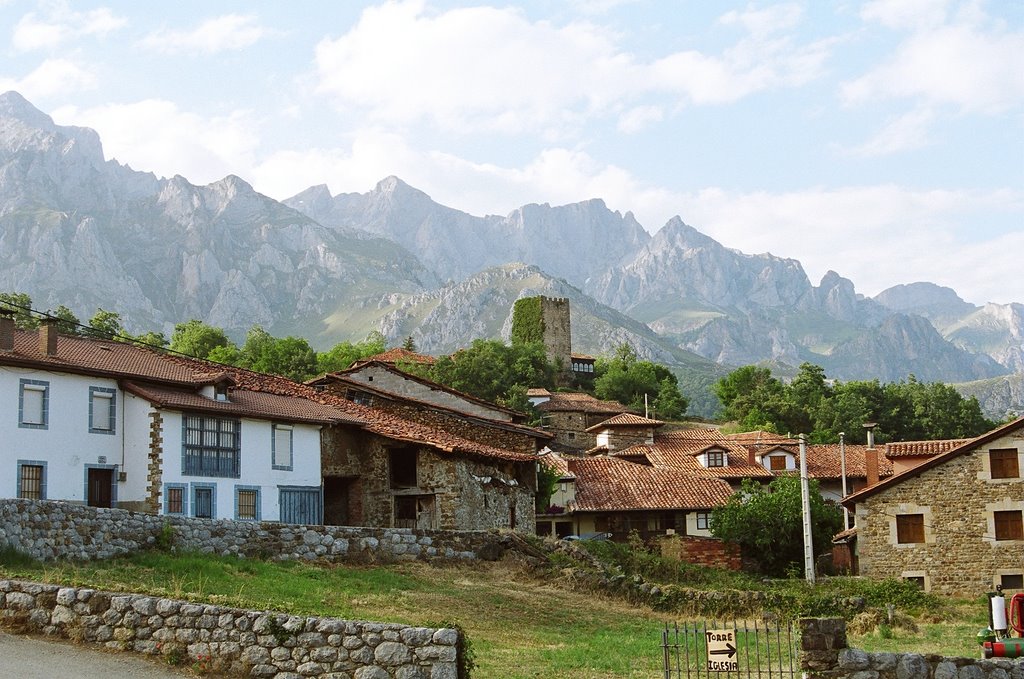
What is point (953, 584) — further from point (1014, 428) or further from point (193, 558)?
point (193, 558)

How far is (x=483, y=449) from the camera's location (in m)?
43.3

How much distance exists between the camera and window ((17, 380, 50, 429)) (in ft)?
107

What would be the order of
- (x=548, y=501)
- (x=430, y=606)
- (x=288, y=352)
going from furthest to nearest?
(x=288, y=352) → (x=548, y=501) → (x=430, y=606)

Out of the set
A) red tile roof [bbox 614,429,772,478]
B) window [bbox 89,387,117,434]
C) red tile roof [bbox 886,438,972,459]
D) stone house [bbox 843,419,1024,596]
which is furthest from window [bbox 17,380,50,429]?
red tile roof [bbox 614,429,772,478]

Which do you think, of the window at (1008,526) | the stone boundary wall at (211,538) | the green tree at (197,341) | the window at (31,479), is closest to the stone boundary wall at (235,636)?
the stone boundary wall at (211,538)

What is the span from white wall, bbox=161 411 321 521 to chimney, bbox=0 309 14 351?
4876mm

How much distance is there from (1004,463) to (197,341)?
3252 inches

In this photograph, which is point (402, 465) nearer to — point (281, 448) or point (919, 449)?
point (281, 448)

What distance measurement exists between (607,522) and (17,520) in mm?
36286

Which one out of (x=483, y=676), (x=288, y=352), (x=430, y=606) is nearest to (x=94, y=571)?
(x=430, y=606)

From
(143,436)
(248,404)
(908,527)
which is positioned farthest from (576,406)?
(143,436)

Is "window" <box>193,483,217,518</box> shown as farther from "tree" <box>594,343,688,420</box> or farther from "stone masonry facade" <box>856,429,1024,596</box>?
"tree" <box>594,343,688,420</box>

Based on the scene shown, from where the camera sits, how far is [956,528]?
42844 mm

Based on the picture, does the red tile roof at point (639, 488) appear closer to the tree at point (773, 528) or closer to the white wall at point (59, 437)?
the tree at point (773, 528)
